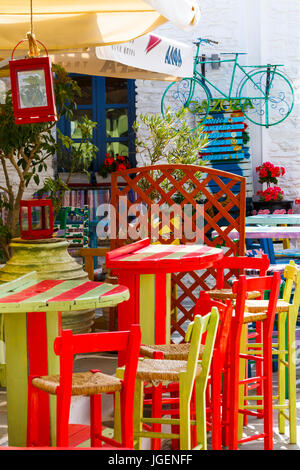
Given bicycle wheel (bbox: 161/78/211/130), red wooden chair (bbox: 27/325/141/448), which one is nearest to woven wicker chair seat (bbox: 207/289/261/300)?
red wooden chair (bbox: 27/325/141/448)

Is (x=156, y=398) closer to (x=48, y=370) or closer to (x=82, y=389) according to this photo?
(x=48, y=370)

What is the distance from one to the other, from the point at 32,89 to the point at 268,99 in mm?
6927

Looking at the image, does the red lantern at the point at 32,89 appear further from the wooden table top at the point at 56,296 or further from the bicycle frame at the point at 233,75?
the bicycle frame at the point at 233,75

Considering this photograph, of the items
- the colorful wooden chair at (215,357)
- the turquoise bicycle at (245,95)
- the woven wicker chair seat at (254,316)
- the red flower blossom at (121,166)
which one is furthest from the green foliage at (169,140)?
the colorful wooden chair at (215,357)

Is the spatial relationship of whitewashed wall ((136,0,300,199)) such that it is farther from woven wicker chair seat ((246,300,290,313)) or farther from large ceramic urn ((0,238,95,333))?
woven wicker chair seat ((246,300,290,313))

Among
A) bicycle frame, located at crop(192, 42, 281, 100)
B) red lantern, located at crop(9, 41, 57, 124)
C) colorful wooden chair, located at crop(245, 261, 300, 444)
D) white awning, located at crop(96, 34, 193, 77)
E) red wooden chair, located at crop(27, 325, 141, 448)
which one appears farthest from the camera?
bicycle frame, located at crop(192, 42, 281, 100)

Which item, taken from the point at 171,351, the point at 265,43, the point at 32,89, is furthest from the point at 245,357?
the point at 265,43

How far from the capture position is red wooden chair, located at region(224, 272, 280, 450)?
3275 mm

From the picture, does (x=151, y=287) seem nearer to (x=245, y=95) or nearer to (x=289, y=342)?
(x=289, y=342)

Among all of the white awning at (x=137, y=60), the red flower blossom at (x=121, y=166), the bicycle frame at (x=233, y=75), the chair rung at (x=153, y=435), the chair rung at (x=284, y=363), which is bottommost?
the chair rung at (x=284, y=363)

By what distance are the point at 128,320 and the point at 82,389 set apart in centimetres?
130

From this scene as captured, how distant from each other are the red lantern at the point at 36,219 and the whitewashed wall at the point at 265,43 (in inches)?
253

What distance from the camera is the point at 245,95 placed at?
34.7ft

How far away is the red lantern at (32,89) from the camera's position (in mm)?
3986
